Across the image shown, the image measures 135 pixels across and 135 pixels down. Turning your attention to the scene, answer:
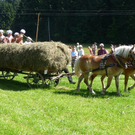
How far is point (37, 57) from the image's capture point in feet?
31.6

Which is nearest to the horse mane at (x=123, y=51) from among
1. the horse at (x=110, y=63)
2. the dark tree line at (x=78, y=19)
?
the horse at (x=110, y=63)

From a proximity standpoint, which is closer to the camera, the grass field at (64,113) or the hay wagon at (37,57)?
the grass field at (64,113)

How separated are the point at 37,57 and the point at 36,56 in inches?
2.3

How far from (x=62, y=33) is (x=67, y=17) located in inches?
174

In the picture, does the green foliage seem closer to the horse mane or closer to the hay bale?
the hay bale

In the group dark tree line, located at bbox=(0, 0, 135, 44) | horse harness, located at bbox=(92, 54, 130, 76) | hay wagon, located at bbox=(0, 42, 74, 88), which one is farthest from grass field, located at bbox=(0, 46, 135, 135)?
dark tree line, located at bbox=(0, 0, 135, 44)

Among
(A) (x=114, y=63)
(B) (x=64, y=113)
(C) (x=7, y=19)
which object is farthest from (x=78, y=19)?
(B) (x=64, y=113)

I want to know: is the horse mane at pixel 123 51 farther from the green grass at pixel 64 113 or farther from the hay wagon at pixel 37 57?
the hay wagon at pixel 37 57

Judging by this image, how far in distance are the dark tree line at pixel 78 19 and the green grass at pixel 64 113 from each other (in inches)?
1755

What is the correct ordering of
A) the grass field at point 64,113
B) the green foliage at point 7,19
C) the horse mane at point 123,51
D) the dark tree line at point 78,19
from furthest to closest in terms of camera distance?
the green foliage at point 7,19 < the dark tree line at point 78,19 < the horse mane at point 123,51 < the grass field at point 64,113

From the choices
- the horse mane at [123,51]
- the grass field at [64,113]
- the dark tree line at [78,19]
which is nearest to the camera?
the grass field at [64,113]

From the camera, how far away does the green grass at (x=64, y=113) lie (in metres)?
6.18

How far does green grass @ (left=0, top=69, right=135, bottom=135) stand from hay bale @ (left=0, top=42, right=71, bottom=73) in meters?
1.00

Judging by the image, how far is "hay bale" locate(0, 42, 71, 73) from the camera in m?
9.55
